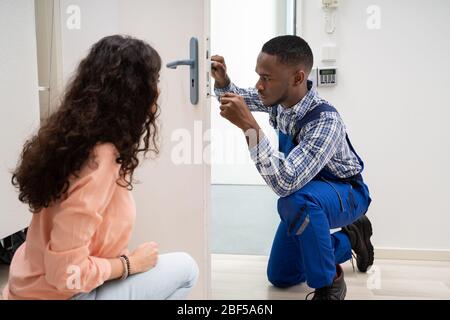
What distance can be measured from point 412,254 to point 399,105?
74 centimetres

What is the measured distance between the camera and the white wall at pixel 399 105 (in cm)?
195

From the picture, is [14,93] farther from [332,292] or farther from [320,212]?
[332,292]

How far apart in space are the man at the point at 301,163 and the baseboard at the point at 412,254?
444 mm

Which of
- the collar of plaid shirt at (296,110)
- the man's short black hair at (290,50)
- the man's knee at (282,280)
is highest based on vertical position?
the man's short black hair at (290,50)

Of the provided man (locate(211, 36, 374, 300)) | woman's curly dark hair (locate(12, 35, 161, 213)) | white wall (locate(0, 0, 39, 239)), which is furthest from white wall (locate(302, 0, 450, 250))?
woman's curly dark hair (locate(12, 35, 161, 213))

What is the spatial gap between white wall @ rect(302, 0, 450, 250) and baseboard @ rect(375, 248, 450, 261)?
0.08 ft

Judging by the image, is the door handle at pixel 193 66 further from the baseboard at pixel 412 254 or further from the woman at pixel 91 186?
the baseboard at pixel 412 254

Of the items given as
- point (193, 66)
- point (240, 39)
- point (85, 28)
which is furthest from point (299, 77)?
point (240, 39)

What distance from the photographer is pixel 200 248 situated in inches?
51.9

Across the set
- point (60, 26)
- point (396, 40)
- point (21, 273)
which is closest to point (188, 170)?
point (21, 273)

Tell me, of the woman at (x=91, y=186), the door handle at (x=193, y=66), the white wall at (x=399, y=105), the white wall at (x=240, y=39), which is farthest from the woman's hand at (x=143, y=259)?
the white wall at (x=240, y=39)

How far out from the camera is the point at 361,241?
71.4 inches

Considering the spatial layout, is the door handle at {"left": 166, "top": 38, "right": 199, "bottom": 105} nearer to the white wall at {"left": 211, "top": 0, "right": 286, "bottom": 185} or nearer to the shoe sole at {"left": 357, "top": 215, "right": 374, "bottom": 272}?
the shoe sole at {"left": 357, "top": 215, "right": 374, "bottom": 272}
